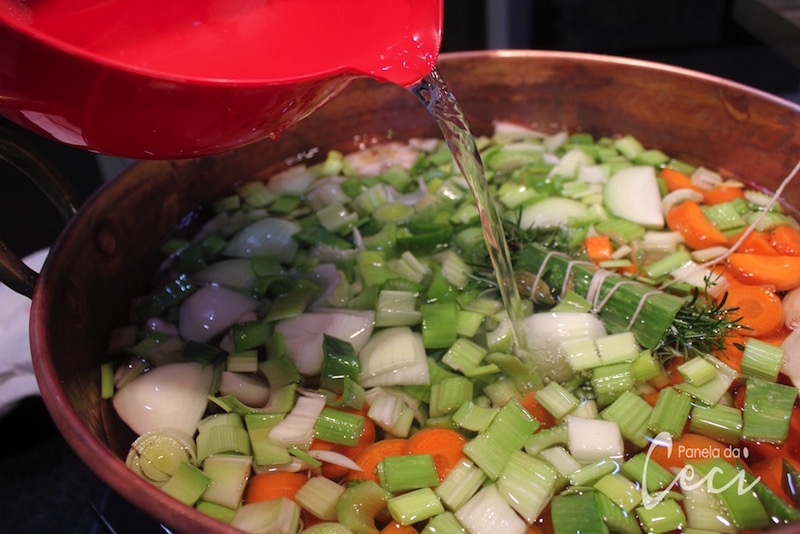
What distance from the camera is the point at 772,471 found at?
1085mm

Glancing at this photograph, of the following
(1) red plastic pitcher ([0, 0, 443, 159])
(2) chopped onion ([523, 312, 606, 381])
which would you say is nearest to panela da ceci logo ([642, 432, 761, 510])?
(2) chopped onion ([523, 312, 606, 381])

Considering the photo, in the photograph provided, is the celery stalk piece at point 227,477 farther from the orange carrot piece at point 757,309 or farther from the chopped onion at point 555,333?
the orange carrot piece at point 757,309

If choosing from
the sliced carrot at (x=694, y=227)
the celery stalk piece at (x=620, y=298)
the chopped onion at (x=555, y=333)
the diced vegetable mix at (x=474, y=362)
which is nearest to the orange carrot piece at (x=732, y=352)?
the diced vegetable mix at (x=474, y=362)

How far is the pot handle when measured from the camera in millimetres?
1151

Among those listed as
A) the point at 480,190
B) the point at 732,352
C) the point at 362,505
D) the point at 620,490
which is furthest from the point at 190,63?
the point at 732,352

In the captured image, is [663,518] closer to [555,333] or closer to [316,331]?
[555,333]

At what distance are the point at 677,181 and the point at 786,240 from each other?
0.33m

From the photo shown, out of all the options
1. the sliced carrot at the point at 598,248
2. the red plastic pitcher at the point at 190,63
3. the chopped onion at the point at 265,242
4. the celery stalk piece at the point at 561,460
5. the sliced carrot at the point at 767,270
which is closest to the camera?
the red plastic pitcher at the point at 190,63

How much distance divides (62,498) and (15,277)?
610 mm

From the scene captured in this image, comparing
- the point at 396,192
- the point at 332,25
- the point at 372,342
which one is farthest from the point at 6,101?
the point at 396,192

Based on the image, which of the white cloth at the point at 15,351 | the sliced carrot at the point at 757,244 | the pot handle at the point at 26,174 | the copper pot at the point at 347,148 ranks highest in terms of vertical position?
the pot handle at the point at 26,174

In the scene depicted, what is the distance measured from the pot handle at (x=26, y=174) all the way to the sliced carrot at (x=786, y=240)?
5.14 feet

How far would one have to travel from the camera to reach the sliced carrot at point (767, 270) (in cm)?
142

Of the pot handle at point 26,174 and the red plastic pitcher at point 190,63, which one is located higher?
the red plastic pitcher at point 190,63
